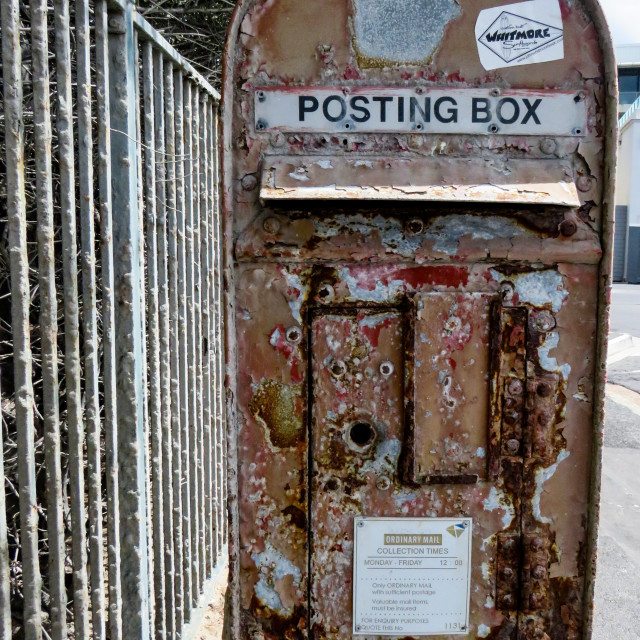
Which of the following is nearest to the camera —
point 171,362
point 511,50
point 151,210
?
point 511,50

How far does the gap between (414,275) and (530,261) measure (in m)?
0.29

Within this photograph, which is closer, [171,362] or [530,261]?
[530,261]

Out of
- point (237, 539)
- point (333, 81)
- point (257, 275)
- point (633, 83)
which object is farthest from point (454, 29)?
point (633, 83)

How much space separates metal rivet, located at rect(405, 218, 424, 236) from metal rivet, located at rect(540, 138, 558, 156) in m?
0.36

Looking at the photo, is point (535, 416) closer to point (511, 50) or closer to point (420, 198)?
point (420, 198)

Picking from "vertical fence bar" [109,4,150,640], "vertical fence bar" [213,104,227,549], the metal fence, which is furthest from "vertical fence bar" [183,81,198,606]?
"vertical fence bar" [109,4,150,640]

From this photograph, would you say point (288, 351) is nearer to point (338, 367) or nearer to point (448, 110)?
point (338, 367)

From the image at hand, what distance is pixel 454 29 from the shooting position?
1556mm

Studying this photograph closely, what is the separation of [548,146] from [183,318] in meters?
1.44

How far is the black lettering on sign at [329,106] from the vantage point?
1549 millimetres

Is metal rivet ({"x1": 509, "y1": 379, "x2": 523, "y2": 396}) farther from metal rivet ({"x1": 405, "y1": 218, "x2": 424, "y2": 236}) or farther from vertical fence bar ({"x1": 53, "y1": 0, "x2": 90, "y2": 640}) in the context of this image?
vertical fence bar ({"x1": 53, "y1": 0, "x2": 90, "y2": 640})

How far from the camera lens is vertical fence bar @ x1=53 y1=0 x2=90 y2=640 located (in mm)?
1522

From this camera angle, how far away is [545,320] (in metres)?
1.58

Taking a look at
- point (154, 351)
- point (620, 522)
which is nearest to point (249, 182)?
point (154, 351)
